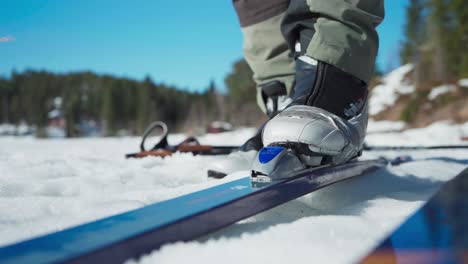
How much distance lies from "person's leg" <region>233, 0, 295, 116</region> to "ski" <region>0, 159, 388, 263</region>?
70cm

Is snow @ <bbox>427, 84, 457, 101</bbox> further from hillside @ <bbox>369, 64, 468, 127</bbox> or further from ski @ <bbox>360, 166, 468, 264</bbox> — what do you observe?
ski @ <bbox>360, 166, 468, 264</bbox>

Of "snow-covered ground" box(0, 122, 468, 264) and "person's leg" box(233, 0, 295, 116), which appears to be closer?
"snow-covered ground" box(0, 122, 468, 264)

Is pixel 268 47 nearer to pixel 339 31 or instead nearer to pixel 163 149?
pixel 339 31

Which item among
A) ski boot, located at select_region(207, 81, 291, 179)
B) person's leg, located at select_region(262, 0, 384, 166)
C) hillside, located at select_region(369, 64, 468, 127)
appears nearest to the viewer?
person's leg, located at select_region(262, 0, 384, 166)

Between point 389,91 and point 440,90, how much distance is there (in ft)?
17.8

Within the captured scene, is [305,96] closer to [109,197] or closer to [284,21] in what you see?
[284,21]

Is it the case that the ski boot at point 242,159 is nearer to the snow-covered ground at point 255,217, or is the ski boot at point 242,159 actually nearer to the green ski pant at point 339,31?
the snow-covered ground at point 255,217

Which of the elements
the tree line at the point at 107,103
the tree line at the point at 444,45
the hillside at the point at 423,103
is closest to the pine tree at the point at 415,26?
the tree line at the point at 444,45

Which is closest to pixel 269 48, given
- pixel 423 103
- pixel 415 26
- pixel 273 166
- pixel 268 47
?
pixel 268 47

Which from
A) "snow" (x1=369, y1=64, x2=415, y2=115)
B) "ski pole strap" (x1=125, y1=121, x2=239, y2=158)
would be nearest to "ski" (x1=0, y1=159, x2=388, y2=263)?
"ski pole strap" (x1=125, y1=121, x2=239, y2=158)

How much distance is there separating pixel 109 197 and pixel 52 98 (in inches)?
1806

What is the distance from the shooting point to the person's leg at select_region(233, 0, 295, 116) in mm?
1295

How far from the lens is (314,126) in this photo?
722mm

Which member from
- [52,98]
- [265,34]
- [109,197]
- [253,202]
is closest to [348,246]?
[253,202]
